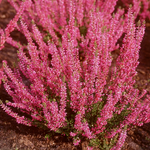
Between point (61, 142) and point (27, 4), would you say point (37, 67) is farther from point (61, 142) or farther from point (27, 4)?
point (27, 4)

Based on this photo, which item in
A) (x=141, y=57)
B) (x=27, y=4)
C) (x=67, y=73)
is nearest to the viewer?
(x=67, y=73)

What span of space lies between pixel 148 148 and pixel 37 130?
192 cm

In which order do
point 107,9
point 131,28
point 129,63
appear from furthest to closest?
1. point 107,9
2. point 129,63
3. point 131,28

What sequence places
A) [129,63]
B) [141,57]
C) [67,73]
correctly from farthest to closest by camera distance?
[141,57] < [67,73] < [129,63]

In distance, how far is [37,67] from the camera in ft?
8.48

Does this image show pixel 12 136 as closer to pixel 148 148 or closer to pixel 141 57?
pixel 148 148

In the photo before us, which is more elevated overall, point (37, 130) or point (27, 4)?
point (27, 4)

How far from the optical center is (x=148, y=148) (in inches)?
119

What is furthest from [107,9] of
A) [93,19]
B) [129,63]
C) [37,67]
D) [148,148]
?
[148,148]

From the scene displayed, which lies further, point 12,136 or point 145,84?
point 145,84

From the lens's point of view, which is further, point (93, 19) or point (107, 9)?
point (107, 9)

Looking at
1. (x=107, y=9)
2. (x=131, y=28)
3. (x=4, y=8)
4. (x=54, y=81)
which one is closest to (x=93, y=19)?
(x=131, y=28)

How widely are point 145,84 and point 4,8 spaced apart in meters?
5.34

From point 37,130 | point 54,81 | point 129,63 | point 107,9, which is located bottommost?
point 37,130
